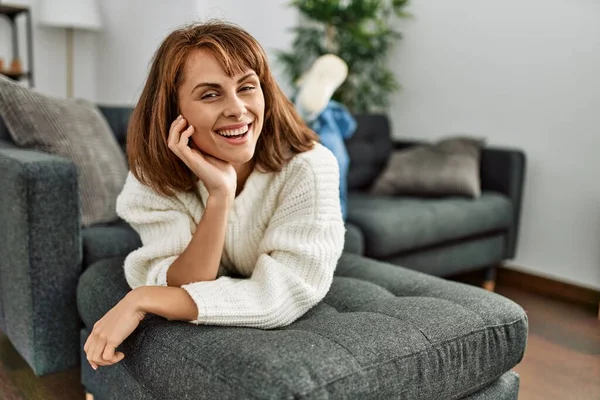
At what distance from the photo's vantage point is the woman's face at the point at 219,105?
4.06 ft

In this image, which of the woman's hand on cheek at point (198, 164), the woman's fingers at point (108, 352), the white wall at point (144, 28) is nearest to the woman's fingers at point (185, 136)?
the woman's hand on cheek at point (198, 164)

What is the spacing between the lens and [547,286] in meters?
3.03

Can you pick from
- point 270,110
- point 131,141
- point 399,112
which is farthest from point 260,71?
point 399,112

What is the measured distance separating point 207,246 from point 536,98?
2.29 metres

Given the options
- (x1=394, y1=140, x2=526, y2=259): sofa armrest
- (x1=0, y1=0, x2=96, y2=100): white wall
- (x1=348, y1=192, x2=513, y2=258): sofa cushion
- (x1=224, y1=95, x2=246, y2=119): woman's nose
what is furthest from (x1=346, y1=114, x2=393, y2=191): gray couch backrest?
(x1=0, y1=0, x2=96, y2=100): white wall

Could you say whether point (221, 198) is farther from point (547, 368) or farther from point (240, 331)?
point (547, 368)

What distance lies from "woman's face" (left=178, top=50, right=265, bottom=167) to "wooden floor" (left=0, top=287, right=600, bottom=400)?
97 centimetres

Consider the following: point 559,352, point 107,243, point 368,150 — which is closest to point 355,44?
point 368,150

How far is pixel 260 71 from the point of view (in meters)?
1.32

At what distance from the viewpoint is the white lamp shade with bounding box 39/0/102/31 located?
4.38 meters

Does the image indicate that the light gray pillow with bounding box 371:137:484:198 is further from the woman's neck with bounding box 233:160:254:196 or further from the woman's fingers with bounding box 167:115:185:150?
the woman's fingers with bounding box 167:115:185:150

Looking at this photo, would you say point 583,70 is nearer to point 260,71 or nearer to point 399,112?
point 399,112

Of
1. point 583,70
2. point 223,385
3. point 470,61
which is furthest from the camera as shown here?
point 470,61

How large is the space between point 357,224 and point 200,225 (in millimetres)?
1207
